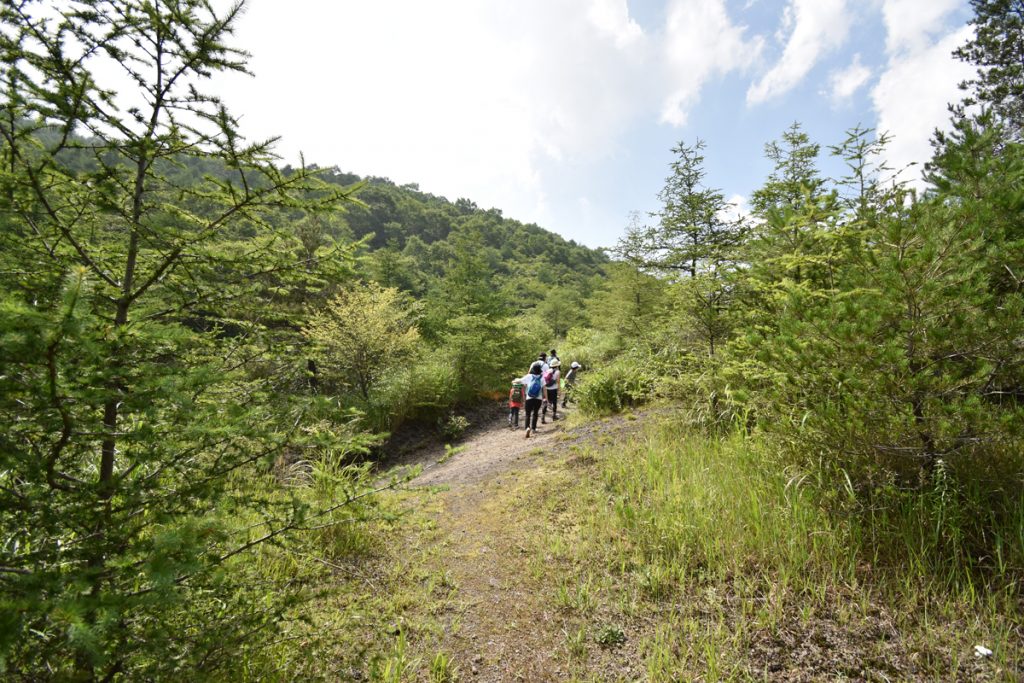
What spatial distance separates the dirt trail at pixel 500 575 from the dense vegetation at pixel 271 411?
2.21 ft

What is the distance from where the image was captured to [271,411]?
2078 mm

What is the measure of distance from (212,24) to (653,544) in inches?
179

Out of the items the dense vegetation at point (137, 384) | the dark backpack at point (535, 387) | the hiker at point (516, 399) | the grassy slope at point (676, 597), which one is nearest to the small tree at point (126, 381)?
the dense vegetation at point (137, 384)

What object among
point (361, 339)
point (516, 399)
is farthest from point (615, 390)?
point (361, 339)

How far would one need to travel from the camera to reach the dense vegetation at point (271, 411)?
4.60 feet

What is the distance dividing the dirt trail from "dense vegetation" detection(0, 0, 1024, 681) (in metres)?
0.67

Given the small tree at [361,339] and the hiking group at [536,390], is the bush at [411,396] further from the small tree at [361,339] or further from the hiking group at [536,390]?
the hiking group at [536,390]

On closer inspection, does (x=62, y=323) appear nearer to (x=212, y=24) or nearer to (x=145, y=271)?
(x=145, y=271)

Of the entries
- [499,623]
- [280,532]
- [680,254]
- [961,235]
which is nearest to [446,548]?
[499,623]

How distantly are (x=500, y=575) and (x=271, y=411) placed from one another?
8.55ft

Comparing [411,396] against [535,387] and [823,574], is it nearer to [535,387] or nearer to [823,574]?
[535,387]

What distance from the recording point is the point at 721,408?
5.77m

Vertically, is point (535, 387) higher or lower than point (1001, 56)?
lower

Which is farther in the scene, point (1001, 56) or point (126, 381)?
point (1001, 56)
